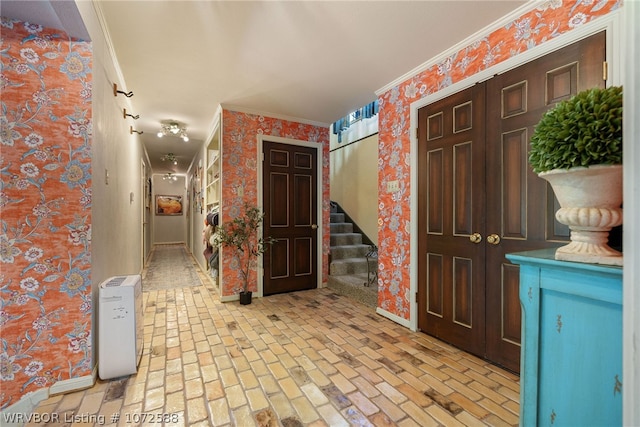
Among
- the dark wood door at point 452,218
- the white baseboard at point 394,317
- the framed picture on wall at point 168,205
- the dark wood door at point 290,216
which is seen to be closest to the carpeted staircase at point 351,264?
the white baseboard at point 394,317

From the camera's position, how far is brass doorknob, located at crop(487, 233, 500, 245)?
1.98 meters

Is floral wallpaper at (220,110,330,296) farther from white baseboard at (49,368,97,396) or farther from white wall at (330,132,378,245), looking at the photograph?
white baseboard at (49,368,97,396)

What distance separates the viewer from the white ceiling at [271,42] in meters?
1.80

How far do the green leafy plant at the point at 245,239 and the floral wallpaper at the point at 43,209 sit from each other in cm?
176

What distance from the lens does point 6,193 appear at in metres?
1.53

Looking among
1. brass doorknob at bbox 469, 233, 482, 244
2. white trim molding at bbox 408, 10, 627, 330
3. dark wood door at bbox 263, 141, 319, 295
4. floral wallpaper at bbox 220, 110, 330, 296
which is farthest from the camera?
dark wood door at bbox 263, 141, 319, 295

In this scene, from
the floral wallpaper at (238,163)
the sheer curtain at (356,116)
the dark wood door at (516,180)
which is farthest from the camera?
the sheer curtain at (356,116)

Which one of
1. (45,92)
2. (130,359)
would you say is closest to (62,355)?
(130,359)

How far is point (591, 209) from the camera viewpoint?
33.6 inches

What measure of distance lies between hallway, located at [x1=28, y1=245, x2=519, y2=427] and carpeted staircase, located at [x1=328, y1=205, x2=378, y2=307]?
634mm

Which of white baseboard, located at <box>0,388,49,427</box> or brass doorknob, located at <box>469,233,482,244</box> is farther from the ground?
brass doorknob, located at <box>469,233,482,244</box>

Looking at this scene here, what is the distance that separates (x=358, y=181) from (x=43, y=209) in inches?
160

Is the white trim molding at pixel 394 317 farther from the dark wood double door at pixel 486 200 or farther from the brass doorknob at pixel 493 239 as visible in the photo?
the brass doorknob at pixel 493 239

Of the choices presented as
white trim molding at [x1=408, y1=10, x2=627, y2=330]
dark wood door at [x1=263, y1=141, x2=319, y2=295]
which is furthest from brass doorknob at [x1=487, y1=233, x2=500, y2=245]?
dark wood door at [x1=263, y1=141, x2=319, y2=295]
